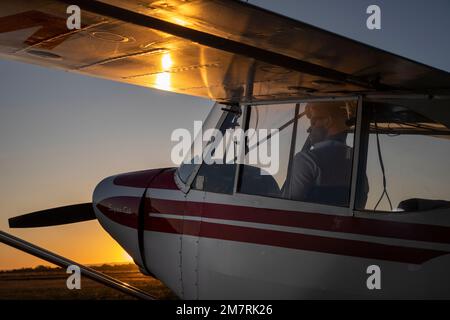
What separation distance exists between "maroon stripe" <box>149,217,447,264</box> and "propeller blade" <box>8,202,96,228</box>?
1768mm

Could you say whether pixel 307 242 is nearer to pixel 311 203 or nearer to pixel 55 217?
pixel 311 203

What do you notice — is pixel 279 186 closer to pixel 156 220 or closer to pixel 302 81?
pixel 302 81

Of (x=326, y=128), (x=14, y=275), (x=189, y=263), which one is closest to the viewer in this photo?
(x=326, y=128)

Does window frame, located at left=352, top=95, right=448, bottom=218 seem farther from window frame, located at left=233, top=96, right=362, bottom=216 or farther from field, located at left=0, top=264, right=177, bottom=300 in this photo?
field, located at left=0, top=264, right=177, bottom=300

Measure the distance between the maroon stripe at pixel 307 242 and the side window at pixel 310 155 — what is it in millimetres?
290

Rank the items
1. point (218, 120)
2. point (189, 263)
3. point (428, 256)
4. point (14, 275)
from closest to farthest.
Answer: point (428, 256), point (189, 263), point (218, 120), point (14, 275)

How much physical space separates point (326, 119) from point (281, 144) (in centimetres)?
43

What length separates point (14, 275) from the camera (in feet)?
76.1

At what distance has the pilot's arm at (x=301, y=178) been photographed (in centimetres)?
519

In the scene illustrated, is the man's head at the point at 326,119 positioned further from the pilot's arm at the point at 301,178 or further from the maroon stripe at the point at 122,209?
the maroon stripe at the point at 122,209

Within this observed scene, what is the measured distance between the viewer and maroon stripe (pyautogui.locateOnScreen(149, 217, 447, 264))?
15.1ft

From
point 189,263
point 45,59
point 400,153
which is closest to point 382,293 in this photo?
point 400,153

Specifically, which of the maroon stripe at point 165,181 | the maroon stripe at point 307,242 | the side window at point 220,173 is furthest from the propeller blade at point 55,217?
the side window at point 220,173

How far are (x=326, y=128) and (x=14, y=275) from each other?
2000cm
